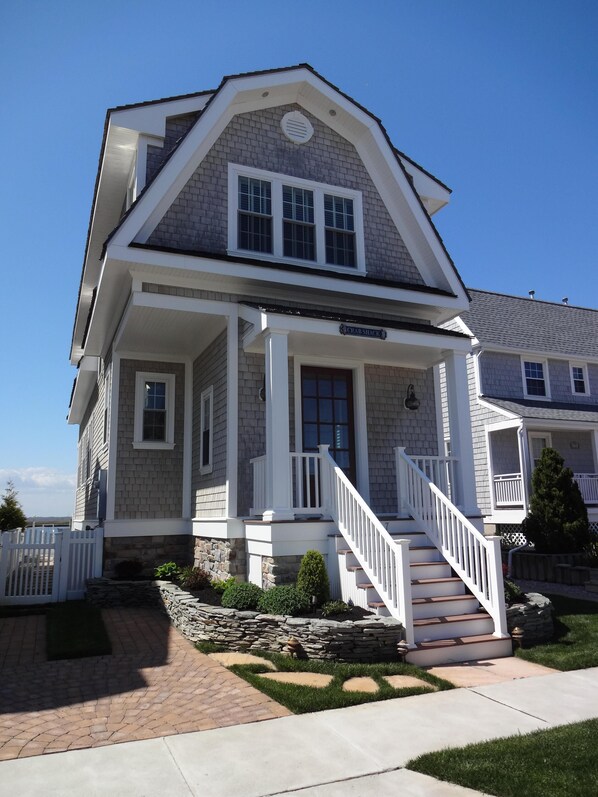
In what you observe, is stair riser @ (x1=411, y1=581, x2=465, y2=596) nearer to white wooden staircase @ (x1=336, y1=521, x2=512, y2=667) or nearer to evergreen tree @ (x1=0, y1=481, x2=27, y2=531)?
white wooden staircase @ (x1=336, y1=521, x2=512, y2=667)

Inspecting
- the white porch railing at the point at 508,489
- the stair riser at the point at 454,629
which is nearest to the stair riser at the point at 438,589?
the stair riser at the point at 454,629

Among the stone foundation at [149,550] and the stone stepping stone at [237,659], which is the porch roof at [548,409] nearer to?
the stone foundation at [149,550]

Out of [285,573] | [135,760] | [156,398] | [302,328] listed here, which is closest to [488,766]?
[135,760]

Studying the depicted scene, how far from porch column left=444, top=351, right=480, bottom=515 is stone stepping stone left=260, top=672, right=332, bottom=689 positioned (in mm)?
4784

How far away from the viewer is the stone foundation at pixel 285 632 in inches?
269

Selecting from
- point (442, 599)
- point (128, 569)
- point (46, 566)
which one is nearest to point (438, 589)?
point (442, 599)

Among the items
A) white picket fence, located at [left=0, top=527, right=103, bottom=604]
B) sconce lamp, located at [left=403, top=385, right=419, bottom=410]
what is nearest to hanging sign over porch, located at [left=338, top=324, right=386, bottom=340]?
sconce lamp, located at [left=403, top=385, right=419, bottom=410]

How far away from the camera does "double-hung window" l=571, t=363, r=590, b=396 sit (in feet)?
75.9

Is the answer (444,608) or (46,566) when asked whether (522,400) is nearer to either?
(444,608)

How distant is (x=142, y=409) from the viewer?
12.3m

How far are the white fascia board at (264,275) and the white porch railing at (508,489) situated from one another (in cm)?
939

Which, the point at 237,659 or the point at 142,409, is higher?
the point at 142,409

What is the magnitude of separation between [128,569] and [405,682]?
6.57 m

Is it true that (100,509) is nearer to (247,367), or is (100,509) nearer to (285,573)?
(247,367)
